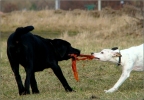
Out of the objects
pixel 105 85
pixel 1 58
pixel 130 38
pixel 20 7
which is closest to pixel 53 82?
pixel 105 85

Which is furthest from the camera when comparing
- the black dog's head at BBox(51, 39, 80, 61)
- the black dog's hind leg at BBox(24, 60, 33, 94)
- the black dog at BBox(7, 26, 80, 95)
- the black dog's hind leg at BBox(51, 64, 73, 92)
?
the black dog's head at BBox(51, 39, 80, 61)

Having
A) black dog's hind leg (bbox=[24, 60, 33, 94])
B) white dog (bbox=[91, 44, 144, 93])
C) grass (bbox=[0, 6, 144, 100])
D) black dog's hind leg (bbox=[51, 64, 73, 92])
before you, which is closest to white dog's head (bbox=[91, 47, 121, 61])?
white dog (bbox=[91, 44, 144, 93])

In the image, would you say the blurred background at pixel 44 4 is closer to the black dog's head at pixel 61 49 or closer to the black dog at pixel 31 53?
the black dog's head at pixel 61 49

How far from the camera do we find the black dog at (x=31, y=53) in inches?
360

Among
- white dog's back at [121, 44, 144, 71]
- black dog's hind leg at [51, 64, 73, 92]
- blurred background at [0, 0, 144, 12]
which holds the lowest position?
blurred background at [0, 0, 144, 12]

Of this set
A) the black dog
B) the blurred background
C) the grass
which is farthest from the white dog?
the blurred background

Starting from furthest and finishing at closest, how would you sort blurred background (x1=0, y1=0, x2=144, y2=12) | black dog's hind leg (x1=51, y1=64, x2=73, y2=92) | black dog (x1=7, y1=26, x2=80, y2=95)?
1. blurred background (x1=0, y1=0, x2=144, y2=12)
2. black dog's hind leg (x1=51, y1=64, x2=73, y2=92)
3. black dog (x1=7, y1=26, x2=80, y2=95)

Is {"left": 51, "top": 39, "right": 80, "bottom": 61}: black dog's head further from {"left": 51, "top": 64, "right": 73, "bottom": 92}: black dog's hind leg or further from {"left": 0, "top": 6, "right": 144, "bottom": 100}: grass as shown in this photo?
{"left": 0, "top": 6, "right": 144, "bottom": 100}: grass

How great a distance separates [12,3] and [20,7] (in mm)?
673

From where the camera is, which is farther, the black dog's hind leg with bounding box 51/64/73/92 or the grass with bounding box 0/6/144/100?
the black dog's hind leg with bounding box 51/64/73/92

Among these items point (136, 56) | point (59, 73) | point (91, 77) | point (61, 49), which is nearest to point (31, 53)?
point (59, 73)

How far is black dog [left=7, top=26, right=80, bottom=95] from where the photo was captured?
9148mm

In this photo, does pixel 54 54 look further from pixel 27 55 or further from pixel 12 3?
pixel 12 3

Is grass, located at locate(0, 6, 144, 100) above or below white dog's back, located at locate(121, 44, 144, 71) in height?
below
